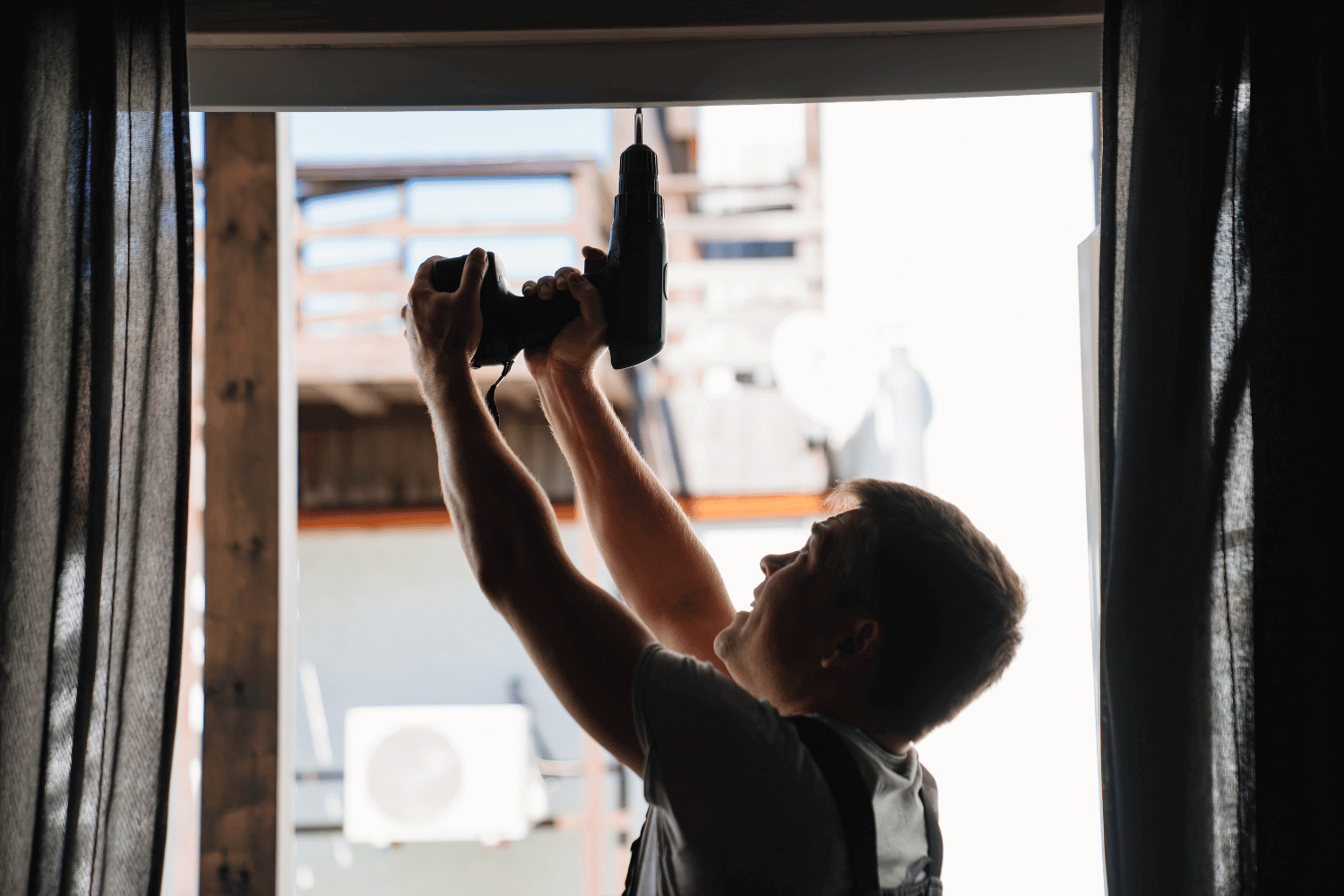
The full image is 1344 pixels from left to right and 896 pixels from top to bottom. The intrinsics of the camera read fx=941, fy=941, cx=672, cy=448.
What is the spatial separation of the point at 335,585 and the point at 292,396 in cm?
290

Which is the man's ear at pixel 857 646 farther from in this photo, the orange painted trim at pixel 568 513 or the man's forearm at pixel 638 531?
the orange painted trim at pixel 568 513

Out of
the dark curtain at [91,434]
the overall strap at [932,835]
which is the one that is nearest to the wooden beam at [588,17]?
the dark curtain at [91,434]

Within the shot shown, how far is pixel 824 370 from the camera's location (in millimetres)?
2639

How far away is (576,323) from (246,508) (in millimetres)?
713

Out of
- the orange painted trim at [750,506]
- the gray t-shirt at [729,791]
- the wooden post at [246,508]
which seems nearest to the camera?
the gray t-shirt at [729,791]

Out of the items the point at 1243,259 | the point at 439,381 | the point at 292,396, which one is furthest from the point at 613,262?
the point at 292,396

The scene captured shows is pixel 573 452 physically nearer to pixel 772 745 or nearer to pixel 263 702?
pixel 772 745

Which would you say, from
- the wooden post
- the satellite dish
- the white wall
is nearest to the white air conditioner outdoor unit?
the satellite dish

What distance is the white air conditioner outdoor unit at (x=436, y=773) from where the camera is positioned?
118 inches

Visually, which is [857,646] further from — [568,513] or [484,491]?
[568,513]

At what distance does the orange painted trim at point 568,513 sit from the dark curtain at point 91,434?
8.89ft

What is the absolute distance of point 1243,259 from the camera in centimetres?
68

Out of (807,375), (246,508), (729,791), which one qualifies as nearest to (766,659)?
(729,791)

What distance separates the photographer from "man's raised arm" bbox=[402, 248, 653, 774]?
628 mm
